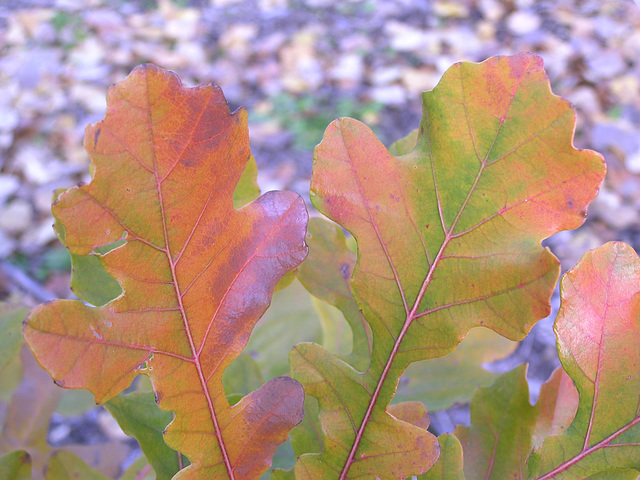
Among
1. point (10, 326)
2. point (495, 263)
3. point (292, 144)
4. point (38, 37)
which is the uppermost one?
point (495, 263)

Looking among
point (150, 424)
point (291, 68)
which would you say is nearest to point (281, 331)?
point (150, 424)

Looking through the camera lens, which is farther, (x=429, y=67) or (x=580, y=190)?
(x=429, y=67)

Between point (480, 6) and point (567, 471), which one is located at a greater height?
point (567, 471)

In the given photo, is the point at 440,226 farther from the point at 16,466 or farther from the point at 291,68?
the point at 291,68


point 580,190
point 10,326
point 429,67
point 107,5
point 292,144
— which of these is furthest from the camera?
point 107,5

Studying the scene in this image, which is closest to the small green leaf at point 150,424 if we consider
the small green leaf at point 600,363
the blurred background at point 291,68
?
the small green leaf at point 600,363

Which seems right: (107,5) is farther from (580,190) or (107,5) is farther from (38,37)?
(580,190)

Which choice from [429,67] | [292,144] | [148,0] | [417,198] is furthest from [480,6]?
[417,198]
